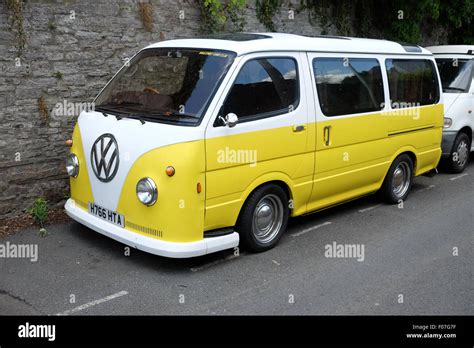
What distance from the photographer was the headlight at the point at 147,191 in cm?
509

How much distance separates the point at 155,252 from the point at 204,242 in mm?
464

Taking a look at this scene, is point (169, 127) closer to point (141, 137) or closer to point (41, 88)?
point (141, 137)

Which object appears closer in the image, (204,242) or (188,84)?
(204,242)

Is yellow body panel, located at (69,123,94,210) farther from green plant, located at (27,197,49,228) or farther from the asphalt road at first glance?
green plant, located at (27,197,49,228)

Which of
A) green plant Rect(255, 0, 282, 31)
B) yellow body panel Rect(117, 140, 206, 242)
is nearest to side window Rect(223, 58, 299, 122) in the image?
yellow body panel Rect(117, 140, 206, 242)

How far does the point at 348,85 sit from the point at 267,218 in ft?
6.49

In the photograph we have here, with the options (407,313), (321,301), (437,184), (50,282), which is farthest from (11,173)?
(437,184)

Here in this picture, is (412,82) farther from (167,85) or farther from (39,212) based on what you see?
(39,212)

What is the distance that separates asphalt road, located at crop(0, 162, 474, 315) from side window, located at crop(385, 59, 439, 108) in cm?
177

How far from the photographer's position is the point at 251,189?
5629 millimetres

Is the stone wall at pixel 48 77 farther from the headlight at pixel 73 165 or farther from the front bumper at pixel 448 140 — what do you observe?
the front bumper at pixel 448 140

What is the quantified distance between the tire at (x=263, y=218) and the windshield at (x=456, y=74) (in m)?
5.65

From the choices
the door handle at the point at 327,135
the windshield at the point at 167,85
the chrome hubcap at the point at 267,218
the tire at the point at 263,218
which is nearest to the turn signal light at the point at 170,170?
the windshield at the point at 167,85

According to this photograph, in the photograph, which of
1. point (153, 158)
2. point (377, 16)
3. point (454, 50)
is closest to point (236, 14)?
point (454, 50)
